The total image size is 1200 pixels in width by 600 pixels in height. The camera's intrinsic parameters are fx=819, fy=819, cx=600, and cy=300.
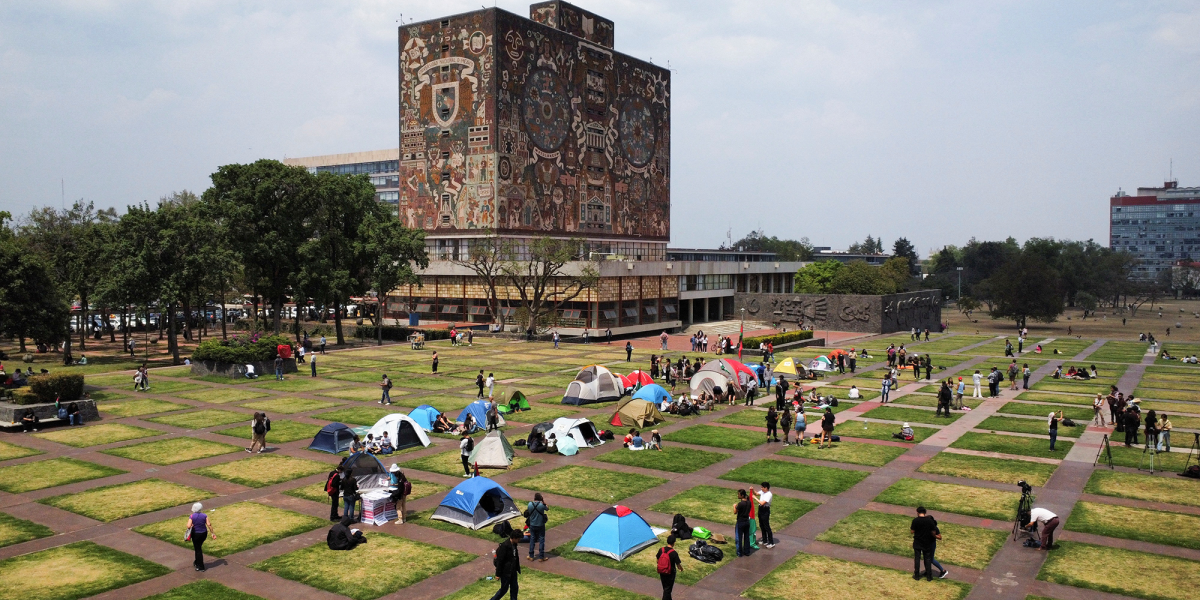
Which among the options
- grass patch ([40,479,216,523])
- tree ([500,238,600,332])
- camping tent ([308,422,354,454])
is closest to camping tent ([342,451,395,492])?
grass patch ([40,479,216,523])

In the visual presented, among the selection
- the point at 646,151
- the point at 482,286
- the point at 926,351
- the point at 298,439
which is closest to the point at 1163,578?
the point at 298,439

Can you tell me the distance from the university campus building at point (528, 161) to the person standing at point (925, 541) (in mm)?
57604

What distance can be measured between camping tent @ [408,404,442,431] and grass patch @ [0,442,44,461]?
13.0m

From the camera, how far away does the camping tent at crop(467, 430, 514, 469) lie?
26.8 meters

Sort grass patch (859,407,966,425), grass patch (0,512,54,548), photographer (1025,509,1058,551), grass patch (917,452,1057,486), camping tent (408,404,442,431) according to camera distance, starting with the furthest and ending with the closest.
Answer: grass patch (859,407,966,425)
camping tent (408,404,442,431)
grass patch (917,452,1057,486)
grass patch (0,512,54,548)
photographer (1025,509,1058,551)

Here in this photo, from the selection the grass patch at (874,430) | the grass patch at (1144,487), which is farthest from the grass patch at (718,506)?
the grass patch at (874,430)

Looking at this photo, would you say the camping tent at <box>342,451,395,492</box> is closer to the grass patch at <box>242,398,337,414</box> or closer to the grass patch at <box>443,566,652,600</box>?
the grass patch at <box>443,566,652,600</box>

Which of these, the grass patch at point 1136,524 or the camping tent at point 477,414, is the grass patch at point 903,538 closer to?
the grass patch at point 1136,524

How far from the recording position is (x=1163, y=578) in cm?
1750

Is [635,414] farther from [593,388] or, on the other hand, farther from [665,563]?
[665,563]

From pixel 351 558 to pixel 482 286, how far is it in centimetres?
6242

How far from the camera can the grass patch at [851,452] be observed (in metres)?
28.5

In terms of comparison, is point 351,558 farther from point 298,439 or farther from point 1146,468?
point 1146,468

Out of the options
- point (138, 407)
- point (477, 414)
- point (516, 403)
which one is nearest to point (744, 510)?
point (477, 414)
